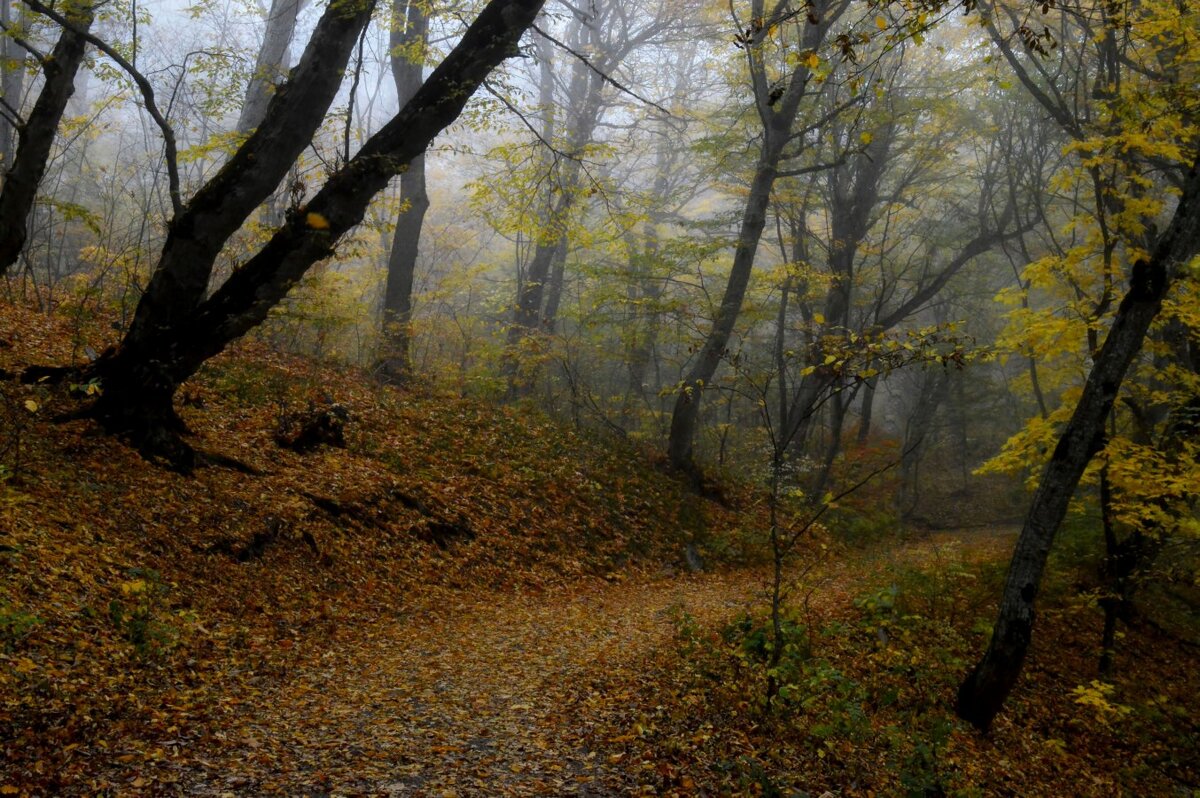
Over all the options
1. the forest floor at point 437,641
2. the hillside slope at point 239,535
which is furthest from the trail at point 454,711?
the hillside slope at point 239,535

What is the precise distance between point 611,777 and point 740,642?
253 cm

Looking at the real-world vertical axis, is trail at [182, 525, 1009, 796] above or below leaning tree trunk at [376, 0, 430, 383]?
below

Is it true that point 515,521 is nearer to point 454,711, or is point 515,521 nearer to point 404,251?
point 454,711

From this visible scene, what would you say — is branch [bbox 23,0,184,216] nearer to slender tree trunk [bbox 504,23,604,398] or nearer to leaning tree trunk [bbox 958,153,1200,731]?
slender tree trunk [bbox 504,23,604,398]

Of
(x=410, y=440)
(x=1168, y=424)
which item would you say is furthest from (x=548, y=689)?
(x=1168, y=424)

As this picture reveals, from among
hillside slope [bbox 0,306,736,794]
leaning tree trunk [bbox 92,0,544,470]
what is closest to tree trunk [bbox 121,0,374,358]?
leaning tree trunk [bbox 92,0,544,470]

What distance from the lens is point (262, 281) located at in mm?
6270

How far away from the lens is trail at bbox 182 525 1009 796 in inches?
138

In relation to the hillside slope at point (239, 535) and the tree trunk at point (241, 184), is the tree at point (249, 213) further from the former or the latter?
the hillside slope at point (239, 535)

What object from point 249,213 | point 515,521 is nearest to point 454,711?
point 249,213

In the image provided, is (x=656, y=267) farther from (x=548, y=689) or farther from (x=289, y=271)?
(x=548, y=689)

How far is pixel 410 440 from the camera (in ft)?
32.2

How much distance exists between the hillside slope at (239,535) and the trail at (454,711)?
31cm

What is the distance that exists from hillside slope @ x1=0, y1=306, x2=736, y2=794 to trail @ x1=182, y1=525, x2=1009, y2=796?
0.31 meters
